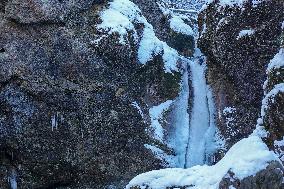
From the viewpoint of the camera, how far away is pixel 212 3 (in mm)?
30547

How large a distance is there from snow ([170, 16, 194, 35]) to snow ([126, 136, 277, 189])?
29.2 meters

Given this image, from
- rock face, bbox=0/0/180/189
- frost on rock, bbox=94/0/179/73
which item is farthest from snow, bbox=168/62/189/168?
frost on rock, bbox=94/0/179/73

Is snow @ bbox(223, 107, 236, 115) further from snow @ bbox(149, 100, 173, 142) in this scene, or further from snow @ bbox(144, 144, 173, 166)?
snow @ bbox(144, 144, 173, 166)

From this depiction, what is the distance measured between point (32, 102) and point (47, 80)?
1.63 m

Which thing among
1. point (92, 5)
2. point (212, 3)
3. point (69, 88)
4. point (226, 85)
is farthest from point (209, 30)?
point (69, 88)

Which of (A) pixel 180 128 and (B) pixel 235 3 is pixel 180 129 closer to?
(A) pixel 180 128

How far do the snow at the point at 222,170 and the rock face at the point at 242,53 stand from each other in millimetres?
14422

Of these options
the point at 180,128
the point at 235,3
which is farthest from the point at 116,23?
the point at 180,128

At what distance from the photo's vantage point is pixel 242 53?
91.2ft

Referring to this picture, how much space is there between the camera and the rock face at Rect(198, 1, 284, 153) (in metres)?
26.8

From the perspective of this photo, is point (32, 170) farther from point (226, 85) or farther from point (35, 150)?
point (226, 85)

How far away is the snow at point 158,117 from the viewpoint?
29.0 m

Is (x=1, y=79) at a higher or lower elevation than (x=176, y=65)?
lower

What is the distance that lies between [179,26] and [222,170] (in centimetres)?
3170
